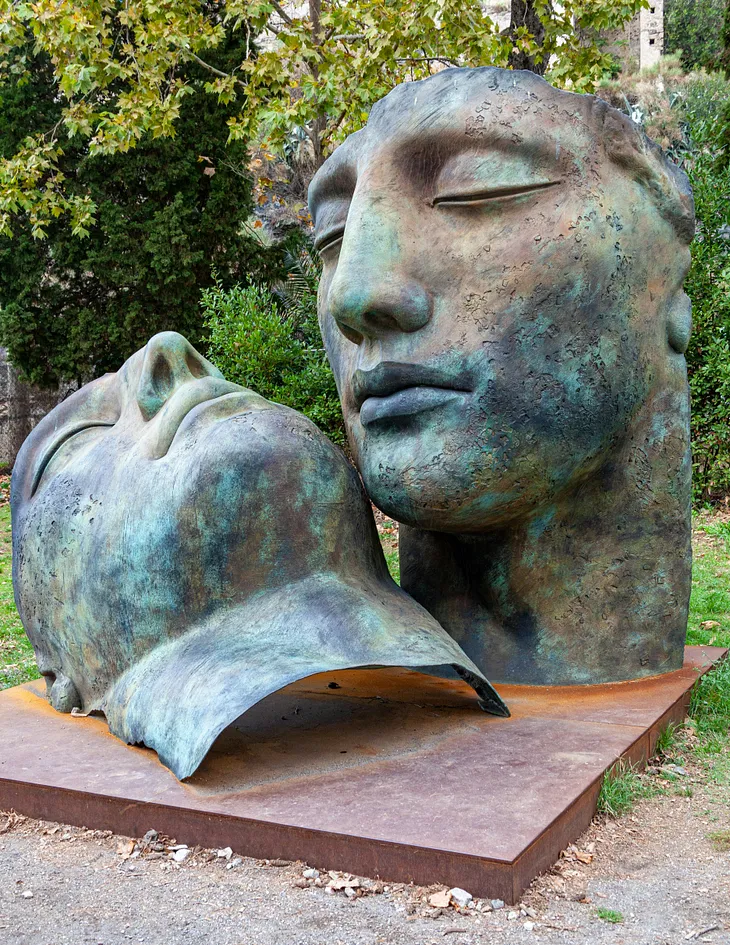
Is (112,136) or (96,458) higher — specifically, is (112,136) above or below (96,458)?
above

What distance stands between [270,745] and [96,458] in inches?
46.1

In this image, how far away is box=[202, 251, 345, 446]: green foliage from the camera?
9.51m

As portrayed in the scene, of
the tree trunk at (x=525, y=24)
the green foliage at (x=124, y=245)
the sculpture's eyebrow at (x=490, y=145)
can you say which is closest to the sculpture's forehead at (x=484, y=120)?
the sculpture's eyebrow at (x=490, y=145)

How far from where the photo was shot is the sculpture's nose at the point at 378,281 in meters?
3.36

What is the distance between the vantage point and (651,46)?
29.6 metres

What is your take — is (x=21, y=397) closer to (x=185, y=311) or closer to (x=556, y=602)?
(x=185, y=311)

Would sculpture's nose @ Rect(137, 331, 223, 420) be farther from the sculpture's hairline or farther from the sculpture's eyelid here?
the sculpture's eyelid

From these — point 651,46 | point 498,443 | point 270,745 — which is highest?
point 651,46

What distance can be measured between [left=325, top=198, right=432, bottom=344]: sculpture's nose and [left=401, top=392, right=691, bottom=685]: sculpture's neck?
0.82m

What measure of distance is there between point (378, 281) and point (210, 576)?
3.33 feet

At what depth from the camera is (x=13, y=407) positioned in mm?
13359

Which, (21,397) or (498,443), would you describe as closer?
(498,443)

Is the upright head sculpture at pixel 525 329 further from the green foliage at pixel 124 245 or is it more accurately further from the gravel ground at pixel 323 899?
the green foliage at pixel 124 245

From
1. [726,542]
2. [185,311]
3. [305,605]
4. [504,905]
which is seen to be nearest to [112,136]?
[185,311]
